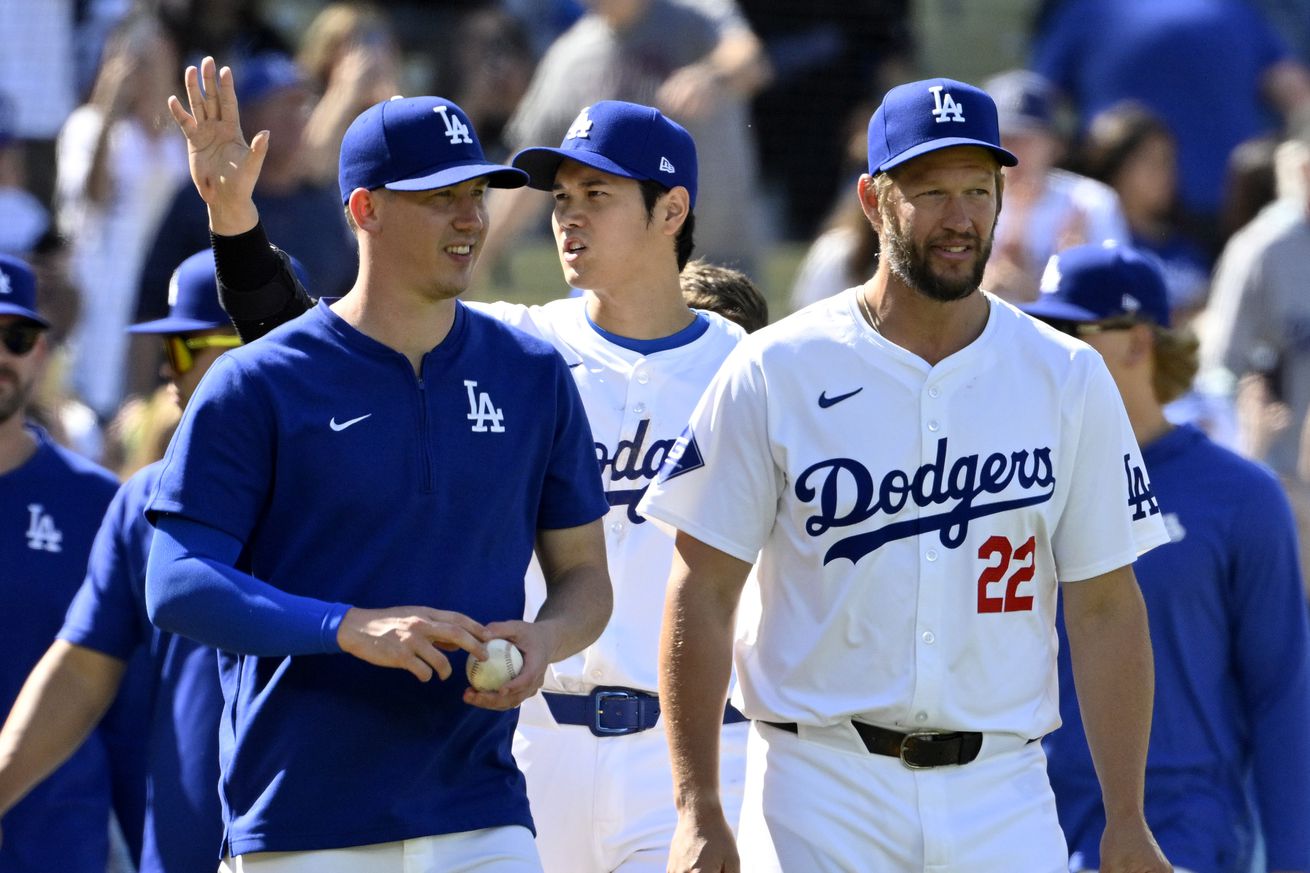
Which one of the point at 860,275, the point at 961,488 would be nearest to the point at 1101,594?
the point at 961,488

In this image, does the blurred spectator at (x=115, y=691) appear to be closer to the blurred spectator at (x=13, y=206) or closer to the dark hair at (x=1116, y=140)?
the blurred spectator at (x=13, y=206)

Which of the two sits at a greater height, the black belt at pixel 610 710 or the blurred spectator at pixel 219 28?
the blurred spectator at pixel 219 28

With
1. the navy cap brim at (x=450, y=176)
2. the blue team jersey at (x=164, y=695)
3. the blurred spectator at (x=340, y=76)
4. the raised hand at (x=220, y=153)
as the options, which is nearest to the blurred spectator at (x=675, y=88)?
the blurred spectator at (x=340, y=76)

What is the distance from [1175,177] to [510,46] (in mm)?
3525

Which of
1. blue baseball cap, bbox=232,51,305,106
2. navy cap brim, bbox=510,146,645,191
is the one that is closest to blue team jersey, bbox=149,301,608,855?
navy cap brim, bbox=510,146,645,191

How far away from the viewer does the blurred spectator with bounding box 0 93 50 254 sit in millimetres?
9156

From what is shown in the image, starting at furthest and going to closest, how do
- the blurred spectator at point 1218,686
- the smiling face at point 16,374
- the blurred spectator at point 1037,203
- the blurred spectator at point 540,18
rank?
the blurred spectator at point 540,18 < the blurred spectator at point 1037,203 < the smiling face at point 16,374 < the blurred spectator at point 1218,686

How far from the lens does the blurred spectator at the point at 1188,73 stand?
11.1 meters

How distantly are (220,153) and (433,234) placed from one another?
2.60ft

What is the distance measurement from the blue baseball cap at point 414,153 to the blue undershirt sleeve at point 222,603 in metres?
0.69

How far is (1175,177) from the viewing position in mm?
10727

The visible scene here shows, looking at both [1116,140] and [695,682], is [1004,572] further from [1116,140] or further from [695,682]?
[1116,140]

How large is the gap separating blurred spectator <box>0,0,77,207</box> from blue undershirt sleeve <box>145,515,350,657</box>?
7.12 m

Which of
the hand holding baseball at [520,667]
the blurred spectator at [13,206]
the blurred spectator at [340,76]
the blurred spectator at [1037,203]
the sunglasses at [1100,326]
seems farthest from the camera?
the blurred spectator at [340,76]
